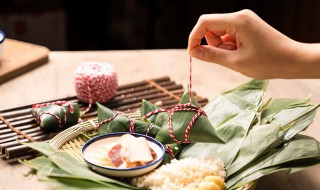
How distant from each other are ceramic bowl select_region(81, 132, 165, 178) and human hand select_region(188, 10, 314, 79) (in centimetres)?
25

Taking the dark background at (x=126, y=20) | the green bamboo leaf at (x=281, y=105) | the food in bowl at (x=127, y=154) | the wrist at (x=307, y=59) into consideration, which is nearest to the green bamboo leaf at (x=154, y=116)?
the food in bowl at (x=127, y=154)

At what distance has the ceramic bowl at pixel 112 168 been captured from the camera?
43.5 inches

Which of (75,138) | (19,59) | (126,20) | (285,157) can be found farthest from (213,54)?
(126,20)

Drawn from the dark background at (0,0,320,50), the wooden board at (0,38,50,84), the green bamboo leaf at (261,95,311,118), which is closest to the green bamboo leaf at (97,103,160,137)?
the green bamboo leaf at (261,95,311,118)

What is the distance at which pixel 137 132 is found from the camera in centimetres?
132

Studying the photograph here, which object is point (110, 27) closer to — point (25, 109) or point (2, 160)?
point (25, 109)

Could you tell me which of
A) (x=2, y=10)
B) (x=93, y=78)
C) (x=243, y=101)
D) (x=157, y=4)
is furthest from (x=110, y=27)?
(x=243, y=101)

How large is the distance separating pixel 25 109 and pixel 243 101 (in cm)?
67

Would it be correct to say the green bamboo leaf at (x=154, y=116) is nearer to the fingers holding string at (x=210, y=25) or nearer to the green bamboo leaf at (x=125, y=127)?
the green bamboo leaf at (x=125, y=127)

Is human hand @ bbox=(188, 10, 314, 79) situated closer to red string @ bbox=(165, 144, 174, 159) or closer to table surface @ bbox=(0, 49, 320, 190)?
red string @ bbox=(165, 144, 174, 159)

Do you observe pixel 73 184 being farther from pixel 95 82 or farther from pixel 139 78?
pixel 139 78

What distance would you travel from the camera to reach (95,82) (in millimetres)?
1650

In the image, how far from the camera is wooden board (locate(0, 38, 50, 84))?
1.91 meters

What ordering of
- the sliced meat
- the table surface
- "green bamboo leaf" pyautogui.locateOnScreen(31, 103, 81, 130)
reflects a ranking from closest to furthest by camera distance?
the sliced meat < "green bamboo leaf" pyautogui.locateOnScreen(31, 103, 81, 130) < the table surface
